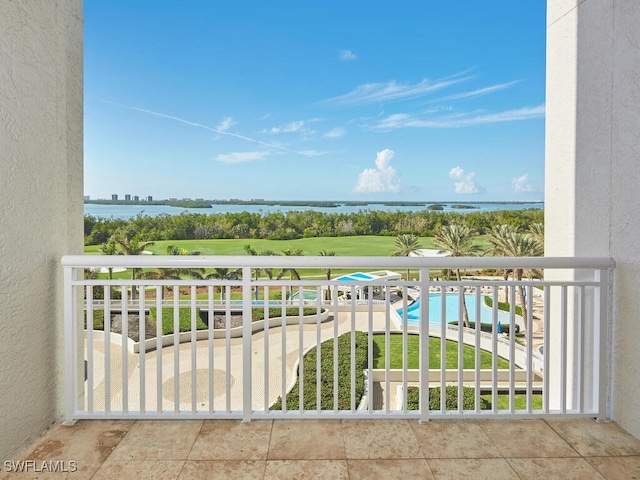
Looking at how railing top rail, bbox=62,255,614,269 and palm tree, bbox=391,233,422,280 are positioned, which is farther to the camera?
palm tree, bbox=391,233,422,280

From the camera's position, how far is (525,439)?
6.52 ft

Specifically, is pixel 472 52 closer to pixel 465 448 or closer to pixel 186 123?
pixel 186 123

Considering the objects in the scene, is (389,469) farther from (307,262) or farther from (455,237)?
(455,237)

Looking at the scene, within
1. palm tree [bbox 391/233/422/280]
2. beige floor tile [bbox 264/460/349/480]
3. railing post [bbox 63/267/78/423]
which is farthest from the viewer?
palm tree [bbox 391/233/422/280]

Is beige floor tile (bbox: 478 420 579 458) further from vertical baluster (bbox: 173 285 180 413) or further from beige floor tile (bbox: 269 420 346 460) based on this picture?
vertical baluster (bbox: 173 285 180 413)

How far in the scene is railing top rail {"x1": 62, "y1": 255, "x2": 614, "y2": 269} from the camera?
6.57ft

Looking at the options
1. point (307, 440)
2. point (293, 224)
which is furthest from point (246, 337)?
point (293, 224)

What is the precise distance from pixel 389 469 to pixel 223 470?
0.77 metres

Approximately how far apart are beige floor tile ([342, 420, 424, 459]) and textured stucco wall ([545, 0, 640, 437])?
122 cm

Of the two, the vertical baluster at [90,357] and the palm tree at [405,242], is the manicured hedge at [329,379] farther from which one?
the vertical baluster at [90,357]

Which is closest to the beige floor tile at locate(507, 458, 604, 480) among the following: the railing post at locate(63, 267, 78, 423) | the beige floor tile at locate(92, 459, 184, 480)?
the beige floor tile at locate(92, 459, 184, 480)

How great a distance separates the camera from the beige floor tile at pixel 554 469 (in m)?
1.69

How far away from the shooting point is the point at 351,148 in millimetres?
16906

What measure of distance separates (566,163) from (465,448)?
1.83m
